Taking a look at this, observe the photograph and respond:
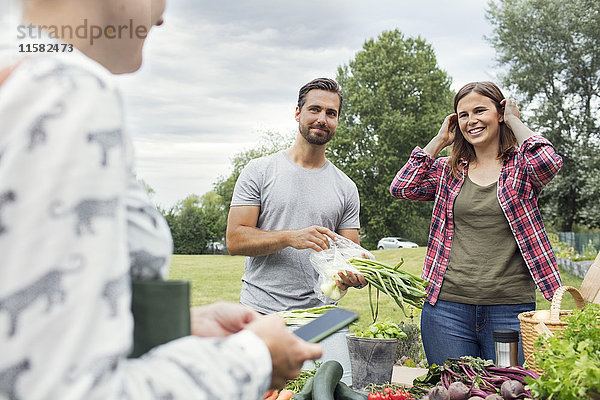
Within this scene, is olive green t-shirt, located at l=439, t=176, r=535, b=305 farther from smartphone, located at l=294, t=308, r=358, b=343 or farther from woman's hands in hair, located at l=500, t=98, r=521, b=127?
smartphone, located at l=294, t=308, r=358, b=343

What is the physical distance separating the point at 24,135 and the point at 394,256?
16745 mm

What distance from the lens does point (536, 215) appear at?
3.09 metres

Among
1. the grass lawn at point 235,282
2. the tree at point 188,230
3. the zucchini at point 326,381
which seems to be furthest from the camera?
the tree at point 188,230

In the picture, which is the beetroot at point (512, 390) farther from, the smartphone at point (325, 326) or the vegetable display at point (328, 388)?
the smartphone at point (325, 326)

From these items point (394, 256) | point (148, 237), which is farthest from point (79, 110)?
point (394, 256)

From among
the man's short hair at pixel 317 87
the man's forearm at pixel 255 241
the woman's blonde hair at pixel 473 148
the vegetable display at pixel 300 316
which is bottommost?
the vegetable display at pixel 300 316

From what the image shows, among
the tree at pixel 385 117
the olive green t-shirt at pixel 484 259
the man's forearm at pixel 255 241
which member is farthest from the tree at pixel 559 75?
the man's forearm at pixel 255 241

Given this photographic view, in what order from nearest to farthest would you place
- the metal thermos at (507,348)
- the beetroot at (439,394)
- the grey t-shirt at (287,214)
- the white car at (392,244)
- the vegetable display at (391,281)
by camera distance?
the beetroot at (439,394) < the metal thermos at (507,348) < the vegetable display at (391,281) < the grey t-shirt at (287,214) < the white car at (392,244)

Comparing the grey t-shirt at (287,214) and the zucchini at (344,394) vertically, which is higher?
the grey t-shirt at (287,214)

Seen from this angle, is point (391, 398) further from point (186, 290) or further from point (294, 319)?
point (186, 290)

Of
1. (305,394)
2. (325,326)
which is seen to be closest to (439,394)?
(305,394)

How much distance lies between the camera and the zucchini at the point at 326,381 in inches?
90.3

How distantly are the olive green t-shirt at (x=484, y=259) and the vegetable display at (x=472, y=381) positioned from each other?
0.82 m

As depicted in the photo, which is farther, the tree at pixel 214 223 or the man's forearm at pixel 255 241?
the tree at pixel 214 223
